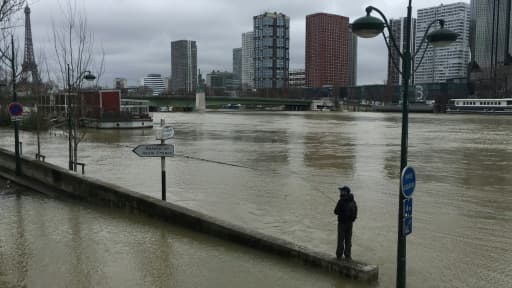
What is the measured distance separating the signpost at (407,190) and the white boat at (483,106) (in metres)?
113

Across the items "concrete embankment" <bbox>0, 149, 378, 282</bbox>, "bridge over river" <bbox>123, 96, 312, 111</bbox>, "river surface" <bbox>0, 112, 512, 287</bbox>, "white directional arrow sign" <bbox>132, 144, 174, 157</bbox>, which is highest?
"bridge over river" <bbox>123, 96, 312, 111</bbox>

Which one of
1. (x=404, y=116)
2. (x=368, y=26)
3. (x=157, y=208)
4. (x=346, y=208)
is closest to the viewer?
(x=368, y=26)

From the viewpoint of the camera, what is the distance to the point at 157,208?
12.2 metres

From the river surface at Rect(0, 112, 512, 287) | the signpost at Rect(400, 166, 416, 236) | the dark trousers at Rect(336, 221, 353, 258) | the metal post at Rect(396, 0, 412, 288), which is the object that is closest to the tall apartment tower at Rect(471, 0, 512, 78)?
the river surface at Rect(0, 112, 512, 287)

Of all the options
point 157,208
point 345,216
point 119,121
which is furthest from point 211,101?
point 345,216

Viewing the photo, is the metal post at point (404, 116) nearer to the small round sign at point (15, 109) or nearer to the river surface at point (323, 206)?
the river surface at point (323, 206)

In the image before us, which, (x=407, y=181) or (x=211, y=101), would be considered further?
(x=211, y=101)

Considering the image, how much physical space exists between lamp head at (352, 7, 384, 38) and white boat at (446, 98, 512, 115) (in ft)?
370

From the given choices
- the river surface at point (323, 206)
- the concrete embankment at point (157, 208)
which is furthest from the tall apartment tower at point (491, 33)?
the concrete embankment at point (157, 208)

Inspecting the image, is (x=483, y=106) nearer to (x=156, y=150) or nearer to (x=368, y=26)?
(x=156, y=150)

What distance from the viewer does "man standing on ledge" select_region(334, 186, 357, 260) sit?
8.15 m

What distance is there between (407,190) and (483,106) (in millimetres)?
118614

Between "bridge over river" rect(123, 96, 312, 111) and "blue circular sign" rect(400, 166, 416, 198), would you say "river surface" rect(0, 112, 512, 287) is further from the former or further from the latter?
"bridge over river" rect(123, 96, 312, 111)

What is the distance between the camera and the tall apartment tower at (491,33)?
163 m
